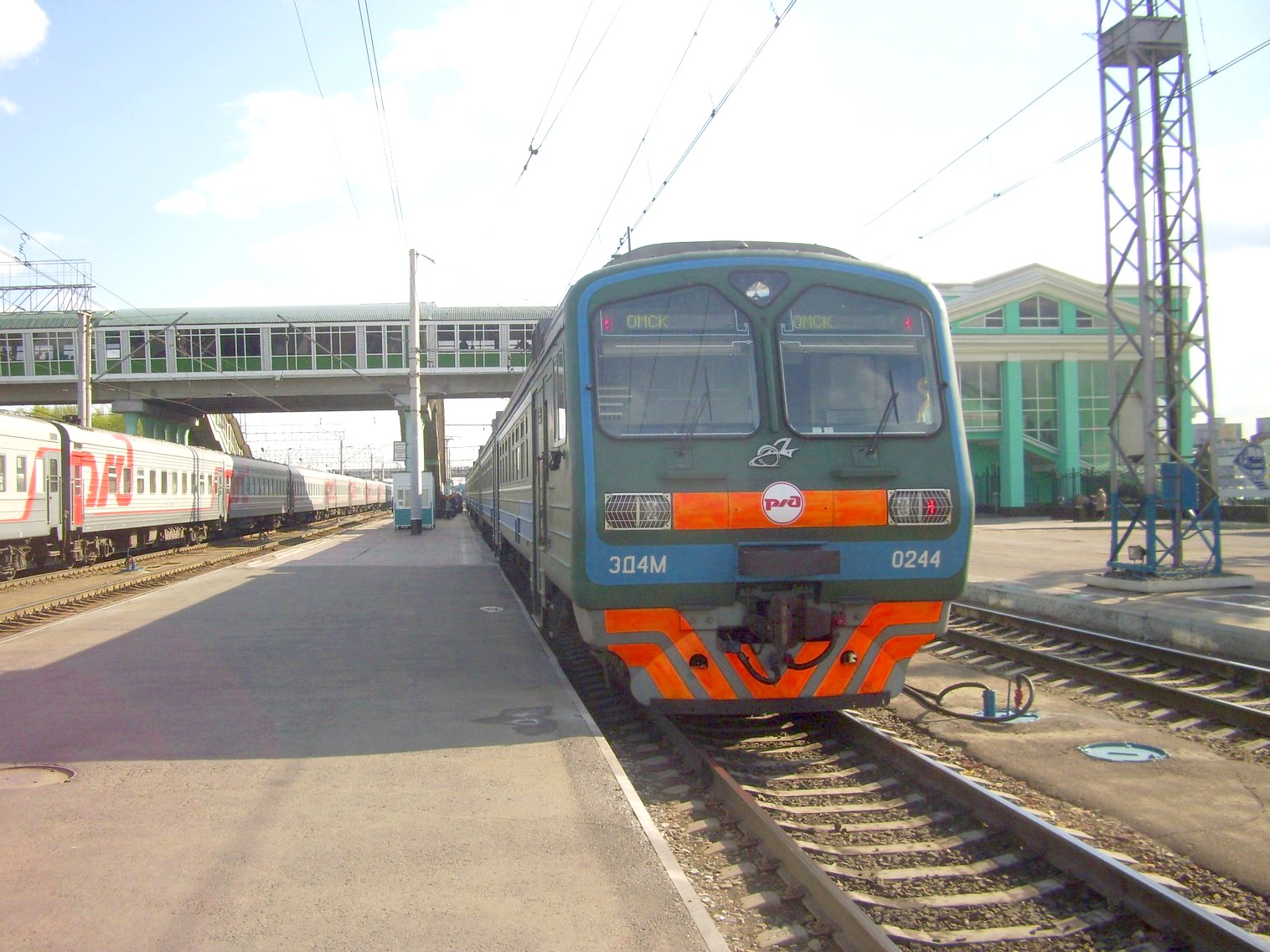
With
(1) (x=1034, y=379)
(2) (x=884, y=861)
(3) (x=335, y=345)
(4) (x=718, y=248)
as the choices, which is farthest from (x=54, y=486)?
(1) (x=1034, y=379)

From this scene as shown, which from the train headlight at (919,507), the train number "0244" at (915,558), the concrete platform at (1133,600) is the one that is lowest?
the concrete platform at (1133,600)

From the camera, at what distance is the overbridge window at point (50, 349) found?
42656mm

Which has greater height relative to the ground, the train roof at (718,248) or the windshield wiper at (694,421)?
the train roof at (718,248)

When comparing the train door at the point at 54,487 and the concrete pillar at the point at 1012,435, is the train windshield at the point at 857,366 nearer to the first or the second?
the train door at the point at 54,487

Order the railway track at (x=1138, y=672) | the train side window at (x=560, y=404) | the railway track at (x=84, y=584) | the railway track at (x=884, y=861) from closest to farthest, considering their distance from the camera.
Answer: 1. the railway track at (x=884, y=861)
2. the train side window at (x=560, y=404)
3. the railway track at (x=1138, y=672)
4. the railway track at (x=84, y=584)

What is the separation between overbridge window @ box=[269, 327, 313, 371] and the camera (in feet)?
144

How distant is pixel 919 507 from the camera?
6.50 metres

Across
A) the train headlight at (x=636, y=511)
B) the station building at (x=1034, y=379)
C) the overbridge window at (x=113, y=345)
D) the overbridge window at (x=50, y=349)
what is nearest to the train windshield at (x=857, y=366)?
the train headlight at (x=636, y=511)

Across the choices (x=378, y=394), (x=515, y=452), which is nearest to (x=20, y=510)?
(x=515, y=452)

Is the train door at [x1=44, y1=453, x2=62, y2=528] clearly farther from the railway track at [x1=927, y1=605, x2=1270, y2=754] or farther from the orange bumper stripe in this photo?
the orange bumper stripe

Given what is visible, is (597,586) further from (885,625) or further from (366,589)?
(366,589)

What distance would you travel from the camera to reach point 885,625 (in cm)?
651

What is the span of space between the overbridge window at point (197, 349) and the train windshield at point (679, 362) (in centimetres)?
4148

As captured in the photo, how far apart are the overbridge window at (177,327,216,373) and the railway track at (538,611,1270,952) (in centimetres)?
4193
